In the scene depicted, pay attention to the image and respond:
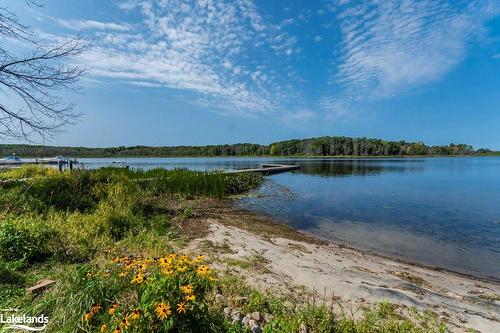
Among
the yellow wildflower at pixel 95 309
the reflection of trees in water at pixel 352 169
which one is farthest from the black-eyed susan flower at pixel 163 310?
the reflection of trees in water at pixel 352 169

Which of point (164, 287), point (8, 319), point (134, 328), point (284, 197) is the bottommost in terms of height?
point (284, 197)

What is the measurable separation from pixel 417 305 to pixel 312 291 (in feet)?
4.66

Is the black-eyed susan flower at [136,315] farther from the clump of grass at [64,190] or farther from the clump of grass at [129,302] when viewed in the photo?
the clump of grass at [64,190]

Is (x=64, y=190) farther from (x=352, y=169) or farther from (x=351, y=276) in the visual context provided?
(x=352, y=169)

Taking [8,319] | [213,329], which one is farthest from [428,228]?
[8,319]

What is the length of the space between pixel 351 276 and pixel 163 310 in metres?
3.91

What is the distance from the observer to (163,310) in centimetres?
229

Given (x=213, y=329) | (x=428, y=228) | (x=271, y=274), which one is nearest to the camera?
(x=213, y=329)

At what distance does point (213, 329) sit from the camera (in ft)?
8.82

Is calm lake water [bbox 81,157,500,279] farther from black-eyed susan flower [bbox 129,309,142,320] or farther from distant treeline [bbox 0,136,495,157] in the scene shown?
distant treeline [bbox 0,136,495,157]

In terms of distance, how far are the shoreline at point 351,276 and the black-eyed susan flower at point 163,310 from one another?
7.32ft

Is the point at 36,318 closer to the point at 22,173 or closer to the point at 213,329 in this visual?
the point at 213,329

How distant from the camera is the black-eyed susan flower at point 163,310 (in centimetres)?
225

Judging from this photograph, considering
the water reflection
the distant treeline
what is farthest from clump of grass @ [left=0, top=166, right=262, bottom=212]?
the distant treeline
